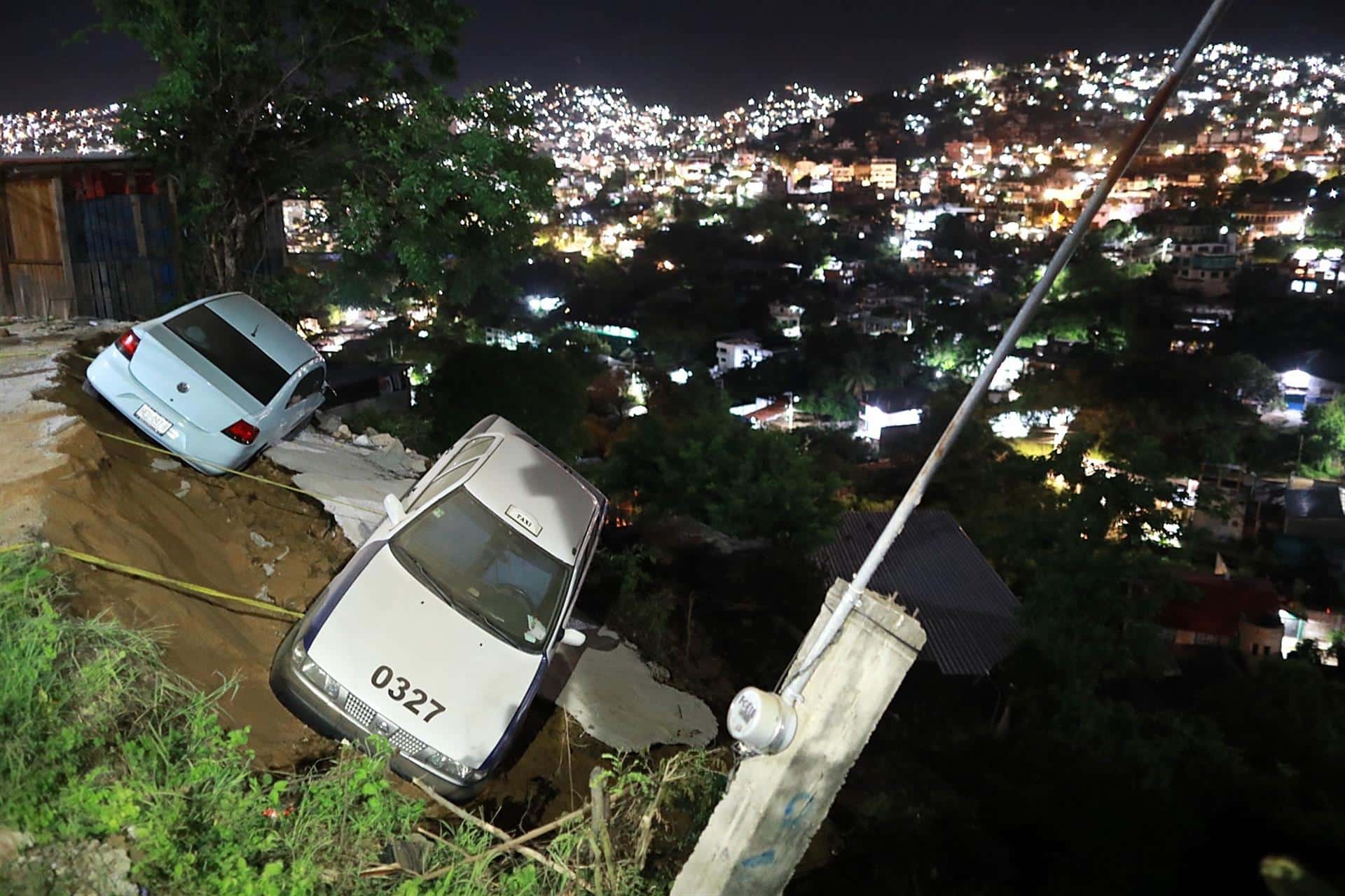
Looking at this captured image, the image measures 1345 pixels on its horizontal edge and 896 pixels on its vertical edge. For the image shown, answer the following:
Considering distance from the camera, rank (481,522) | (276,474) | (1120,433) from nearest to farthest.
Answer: (481,522) → (276,474) → (1120,433)

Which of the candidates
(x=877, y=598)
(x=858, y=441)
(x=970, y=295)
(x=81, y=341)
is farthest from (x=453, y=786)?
(x=970, y=295)

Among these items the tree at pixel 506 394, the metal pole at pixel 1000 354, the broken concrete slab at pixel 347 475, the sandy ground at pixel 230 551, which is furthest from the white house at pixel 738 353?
the metal pole at pixel 1000 354

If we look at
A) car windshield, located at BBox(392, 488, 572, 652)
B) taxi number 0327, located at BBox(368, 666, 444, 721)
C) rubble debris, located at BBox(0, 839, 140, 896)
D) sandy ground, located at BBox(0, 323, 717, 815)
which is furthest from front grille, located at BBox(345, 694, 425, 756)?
rubble debris, located at BBox(0, 839, 140, 896)

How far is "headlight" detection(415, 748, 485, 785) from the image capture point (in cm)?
472

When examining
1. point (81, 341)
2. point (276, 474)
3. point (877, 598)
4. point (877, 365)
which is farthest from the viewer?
point (877, 365)

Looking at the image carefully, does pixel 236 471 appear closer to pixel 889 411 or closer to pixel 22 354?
pixel 22 354

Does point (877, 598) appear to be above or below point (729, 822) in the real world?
above

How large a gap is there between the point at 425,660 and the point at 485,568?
2.85ft

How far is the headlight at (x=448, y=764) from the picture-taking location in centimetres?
472

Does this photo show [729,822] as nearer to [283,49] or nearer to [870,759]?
[870,759]

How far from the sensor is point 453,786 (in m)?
4.77

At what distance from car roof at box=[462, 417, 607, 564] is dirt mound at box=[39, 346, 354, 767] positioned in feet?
5.82

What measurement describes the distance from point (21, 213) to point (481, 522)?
12.0 meters

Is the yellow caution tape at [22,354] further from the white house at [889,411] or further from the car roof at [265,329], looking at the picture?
the white house at [889,411]
